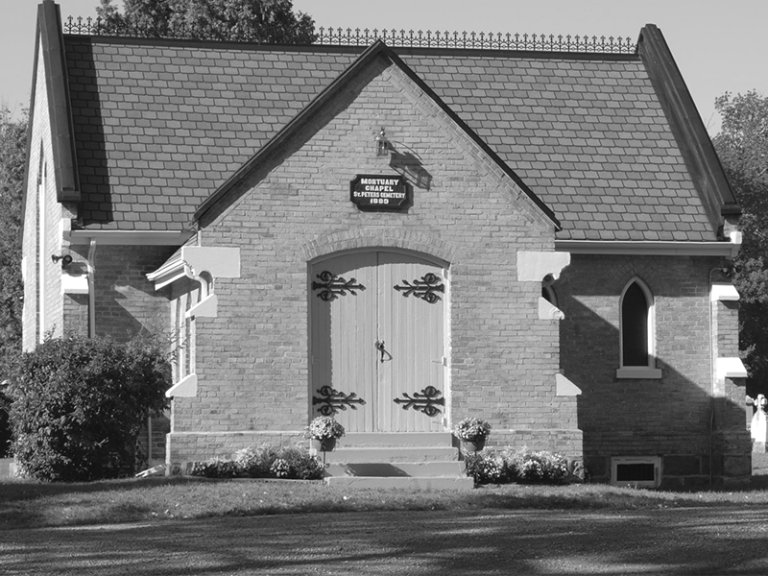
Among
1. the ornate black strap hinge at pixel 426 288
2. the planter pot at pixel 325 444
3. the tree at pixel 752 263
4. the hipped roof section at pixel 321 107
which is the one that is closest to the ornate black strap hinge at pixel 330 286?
the ornate black strap hinge at pixel 426 288

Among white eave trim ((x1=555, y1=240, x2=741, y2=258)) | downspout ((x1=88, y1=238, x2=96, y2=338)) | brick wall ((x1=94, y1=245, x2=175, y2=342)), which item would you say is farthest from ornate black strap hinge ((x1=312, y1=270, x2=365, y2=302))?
white eave trim ((x1=555, y1=240, x2=741, y2=258))

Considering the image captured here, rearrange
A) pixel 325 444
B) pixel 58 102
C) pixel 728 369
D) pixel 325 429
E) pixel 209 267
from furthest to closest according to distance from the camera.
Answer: pixel 728 369 → pixel 58 102 → pixel 209 267 → pixel 325 444 → pixel 325 429

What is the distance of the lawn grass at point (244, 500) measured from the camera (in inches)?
627

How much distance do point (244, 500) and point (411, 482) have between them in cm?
304

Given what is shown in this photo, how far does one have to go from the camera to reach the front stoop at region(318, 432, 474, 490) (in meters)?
18.9

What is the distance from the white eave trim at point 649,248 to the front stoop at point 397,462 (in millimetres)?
5124

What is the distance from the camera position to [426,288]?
2075 centimetres

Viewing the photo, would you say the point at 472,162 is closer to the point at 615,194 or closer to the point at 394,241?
the point at 394,241

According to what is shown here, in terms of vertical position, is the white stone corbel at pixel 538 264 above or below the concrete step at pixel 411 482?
above

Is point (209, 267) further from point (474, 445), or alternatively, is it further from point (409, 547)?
point (409, 547)

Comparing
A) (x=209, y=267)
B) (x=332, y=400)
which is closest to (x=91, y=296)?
(x=209, y=267)

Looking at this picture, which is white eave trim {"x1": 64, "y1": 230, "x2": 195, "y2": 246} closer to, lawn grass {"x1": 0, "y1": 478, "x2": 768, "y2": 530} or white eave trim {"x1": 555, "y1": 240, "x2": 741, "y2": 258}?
lawn grass {"x1": 0, "y1": 478, "x2": 768, "y2": 530}

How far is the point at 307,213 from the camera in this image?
2034 centimetres

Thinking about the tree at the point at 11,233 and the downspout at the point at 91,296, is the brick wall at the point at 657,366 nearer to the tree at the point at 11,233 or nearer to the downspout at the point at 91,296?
the downspout at the point at 91,296
